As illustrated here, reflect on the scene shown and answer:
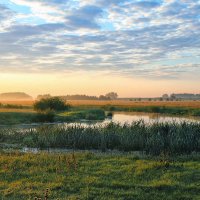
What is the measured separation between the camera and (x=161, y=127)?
23.7 meters

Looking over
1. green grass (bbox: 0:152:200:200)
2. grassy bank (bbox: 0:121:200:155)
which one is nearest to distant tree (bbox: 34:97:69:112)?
grassy bank (bbox: 0:121:200:155)

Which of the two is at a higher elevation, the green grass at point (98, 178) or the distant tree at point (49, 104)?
the distant tree at point (49, 104)

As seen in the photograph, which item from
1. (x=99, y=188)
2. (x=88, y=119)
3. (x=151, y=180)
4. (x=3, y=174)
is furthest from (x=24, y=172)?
(x=88, y=119)

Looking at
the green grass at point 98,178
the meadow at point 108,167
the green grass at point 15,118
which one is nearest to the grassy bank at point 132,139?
the meadow at point 108,167

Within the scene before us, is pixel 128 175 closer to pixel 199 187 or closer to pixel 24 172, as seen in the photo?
pixel 199 187

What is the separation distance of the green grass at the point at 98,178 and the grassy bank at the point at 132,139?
3.00 meters

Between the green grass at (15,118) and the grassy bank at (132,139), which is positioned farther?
the green grass at (15,118)

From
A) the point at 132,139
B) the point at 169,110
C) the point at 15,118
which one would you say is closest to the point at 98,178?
the point at 132,139

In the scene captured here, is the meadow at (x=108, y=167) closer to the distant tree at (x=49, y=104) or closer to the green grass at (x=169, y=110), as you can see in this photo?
the distant tree at (x=49, y=104)

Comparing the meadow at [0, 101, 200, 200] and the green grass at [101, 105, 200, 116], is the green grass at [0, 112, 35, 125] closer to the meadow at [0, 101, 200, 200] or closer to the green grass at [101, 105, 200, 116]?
the meadow at [0, 101, 200, 200]

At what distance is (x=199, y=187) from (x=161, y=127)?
11717mm

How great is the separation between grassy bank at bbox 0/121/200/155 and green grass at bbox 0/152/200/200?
300 centimetres

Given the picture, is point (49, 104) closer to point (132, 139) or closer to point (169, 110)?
point (169, 110)

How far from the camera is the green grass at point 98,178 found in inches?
446
